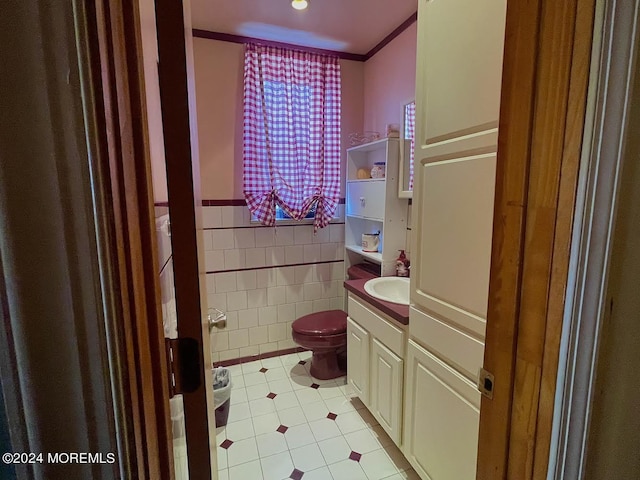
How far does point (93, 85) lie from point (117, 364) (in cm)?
25

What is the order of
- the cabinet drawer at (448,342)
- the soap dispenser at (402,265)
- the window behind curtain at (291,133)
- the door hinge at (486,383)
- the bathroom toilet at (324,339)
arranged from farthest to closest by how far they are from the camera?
the window behind curtain at (291,133), the bathroom toilet at (324,339), the soap dispenser at (402,265), the cabinet drawer at (448,342), the door hinge at (486,383)

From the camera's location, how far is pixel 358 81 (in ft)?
8.85

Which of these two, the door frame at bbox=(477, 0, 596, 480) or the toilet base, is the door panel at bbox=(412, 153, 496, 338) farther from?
the toilet base

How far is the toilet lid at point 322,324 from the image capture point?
2307 millimetres

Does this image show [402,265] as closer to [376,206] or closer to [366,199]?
[376,206]

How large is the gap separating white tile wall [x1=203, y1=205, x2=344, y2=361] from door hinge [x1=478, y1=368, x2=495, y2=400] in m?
2.01

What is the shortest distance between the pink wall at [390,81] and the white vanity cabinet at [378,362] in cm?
137

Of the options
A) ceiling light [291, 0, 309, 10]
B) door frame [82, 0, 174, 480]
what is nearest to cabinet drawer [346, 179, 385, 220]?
ceiling light [291, 0, 309, 10]

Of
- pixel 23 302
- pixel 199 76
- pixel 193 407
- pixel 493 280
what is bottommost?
pixel 193 407

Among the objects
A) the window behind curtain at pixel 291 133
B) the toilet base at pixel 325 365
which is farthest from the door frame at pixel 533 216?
the window behind curtain at pixel 291 133

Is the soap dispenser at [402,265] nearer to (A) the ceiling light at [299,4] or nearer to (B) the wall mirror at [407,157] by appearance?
(B) the wall mirror at [407,157]

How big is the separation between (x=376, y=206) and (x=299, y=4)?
1.31 m

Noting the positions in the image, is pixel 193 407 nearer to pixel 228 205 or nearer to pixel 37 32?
pixel 37 32

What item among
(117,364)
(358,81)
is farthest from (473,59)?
(358,81)
